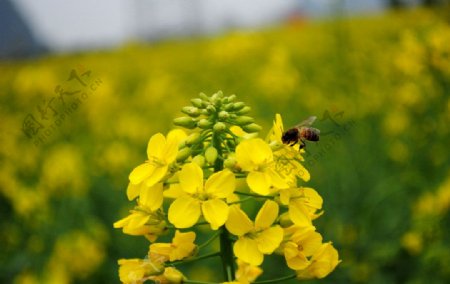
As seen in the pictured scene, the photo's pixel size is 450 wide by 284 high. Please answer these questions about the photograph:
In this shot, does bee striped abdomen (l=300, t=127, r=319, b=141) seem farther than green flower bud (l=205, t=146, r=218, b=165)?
Yes

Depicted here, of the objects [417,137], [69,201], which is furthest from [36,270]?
[417,137]

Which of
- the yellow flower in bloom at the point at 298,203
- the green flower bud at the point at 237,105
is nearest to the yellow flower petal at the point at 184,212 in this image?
the yellow flower in bloom at the point at 298,203

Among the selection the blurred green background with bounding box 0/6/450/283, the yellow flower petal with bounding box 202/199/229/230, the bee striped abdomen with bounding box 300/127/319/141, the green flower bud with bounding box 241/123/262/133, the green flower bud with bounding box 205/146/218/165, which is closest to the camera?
the yellow flower petal with bounding box 202/199/229/230

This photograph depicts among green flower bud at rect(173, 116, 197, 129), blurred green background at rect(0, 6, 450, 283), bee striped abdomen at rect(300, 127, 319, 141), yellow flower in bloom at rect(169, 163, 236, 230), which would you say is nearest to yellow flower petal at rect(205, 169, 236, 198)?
yellow flower in bloom at rect(169, 163, 236, 230)

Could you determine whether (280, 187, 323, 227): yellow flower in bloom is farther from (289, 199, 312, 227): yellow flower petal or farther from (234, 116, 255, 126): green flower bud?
(234, 116, 255, 126): green flower bud

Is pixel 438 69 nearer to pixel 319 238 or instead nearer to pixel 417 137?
pixel 417 137

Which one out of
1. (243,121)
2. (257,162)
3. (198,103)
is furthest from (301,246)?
(198,103)

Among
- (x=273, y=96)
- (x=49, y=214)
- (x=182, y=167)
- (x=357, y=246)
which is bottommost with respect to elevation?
(x=357, y=246)
